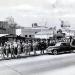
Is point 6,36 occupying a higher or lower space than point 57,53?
higher

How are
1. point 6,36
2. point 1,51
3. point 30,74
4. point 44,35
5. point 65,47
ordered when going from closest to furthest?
1. point 30,74
2. point 1,51
3. point 65,47
4. point 6,36
5. point 44,35

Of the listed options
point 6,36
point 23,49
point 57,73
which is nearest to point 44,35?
point 6,36

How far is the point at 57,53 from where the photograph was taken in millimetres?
26469

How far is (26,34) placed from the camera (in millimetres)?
79188

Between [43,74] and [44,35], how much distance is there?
6689 cm

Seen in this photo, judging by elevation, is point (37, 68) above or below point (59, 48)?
above

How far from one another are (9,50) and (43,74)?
11373mm

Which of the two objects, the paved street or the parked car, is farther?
the parked car

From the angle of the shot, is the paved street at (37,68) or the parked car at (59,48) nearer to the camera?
the paved street at (37,68)

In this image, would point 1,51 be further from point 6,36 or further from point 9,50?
point 6,36

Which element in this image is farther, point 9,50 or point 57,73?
point 9,50

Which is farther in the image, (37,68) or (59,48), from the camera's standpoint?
(59,48)

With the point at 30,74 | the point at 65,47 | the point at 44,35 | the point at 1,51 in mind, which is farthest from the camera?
the point at 44,35

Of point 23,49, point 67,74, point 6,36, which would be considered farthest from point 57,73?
point 6,36
